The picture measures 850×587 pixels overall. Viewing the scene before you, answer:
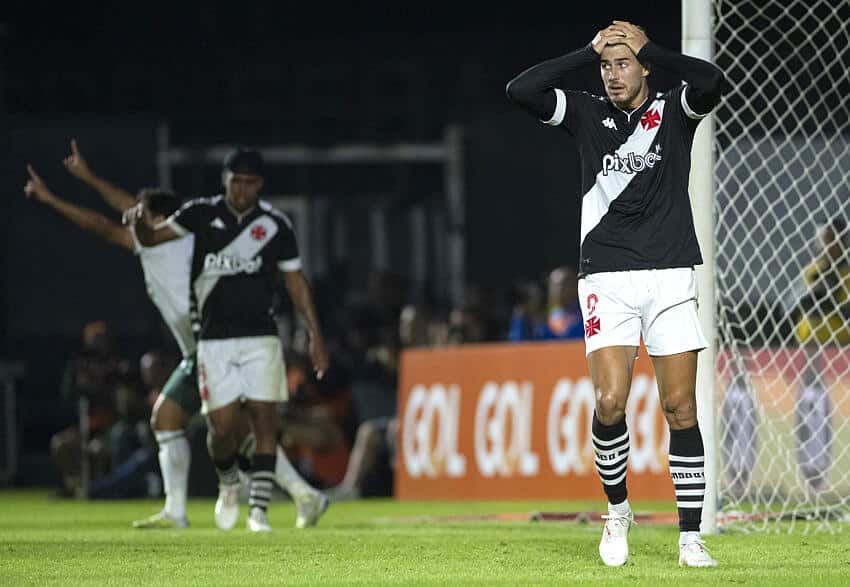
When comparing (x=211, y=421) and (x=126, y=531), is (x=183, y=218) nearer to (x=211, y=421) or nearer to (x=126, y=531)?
(x=211, y=421)

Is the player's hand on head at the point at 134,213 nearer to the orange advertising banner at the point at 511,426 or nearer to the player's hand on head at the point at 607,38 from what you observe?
the player's hand on head at the point at 607,38

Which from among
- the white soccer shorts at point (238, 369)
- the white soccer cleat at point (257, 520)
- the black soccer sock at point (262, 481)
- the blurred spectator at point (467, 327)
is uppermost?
the blurred spectator at point (467, 327)

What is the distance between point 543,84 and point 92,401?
37.8 feet

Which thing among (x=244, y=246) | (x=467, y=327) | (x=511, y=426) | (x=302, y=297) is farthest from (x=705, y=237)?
(x=467, y=327)

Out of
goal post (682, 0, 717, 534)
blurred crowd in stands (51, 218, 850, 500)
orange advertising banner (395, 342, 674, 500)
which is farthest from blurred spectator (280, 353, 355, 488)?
goal post (682, 0, 717, 534)

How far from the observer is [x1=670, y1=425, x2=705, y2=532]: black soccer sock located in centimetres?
666

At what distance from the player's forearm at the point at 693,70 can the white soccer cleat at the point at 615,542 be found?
1.66 meters

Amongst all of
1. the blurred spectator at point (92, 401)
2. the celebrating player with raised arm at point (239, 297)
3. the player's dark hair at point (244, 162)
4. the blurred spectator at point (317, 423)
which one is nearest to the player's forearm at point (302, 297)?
the celebrating player with raised arm at point (239, 297)

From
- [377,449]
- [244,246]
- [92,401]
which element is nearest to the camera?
[244,246]

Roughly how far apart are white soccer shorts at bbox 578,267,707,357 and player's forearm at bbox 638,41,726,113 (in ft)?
2.25

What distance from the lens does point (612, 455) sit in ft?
22.2

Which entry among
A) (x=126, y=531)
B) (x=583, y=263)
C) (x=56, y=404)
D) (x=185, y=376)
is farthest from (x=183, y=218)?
(x=56, y=404)

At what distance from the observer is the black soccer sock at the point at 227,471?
10.0m

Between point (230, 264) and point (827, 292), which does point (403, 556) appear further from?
point (827, 292)
